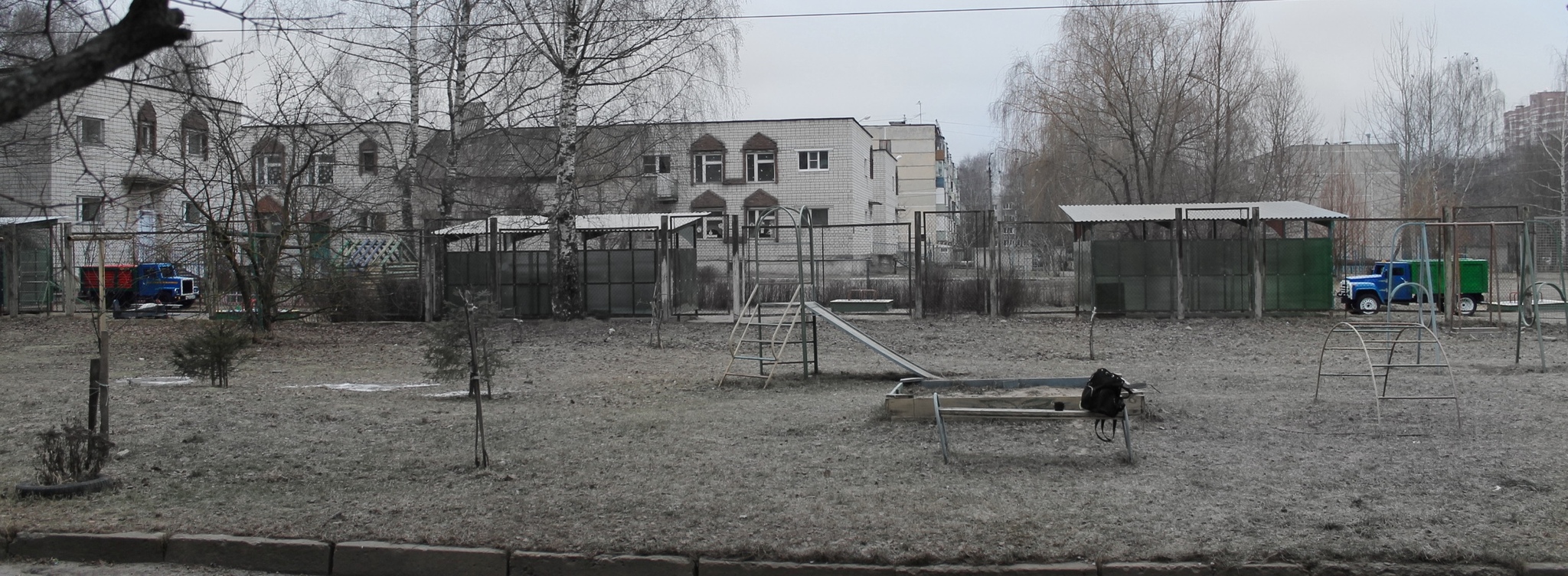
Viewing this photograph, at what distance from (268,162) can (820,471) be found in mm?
18713

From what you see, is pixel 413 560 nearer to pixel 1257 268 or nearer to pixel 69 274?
pixel 1257 268

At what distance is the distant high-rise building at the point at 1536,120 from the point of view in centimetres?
5169

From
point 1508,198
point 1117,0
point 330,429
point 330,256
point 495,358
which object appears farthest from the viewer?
point 1508,198

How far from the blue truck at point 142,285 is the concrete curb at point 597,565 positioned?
21.5 metres

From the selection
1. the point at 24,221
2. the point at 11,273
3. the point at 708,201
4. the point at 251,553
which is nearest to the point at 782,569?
the point at 251,553

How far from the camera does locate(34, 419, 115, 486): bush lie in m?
6.53

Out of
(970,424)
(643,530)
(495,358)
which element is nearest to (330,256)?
(495,358)

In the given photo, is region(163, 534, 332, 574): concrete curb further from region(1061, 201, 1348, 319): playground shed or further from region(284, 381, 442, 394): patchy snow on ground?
region(1061, 201, 1348, 319): playground shed

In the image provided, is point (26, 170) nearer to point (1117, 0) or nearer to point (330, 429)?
point (330, 429)

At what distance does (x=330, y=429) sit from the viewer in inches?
346

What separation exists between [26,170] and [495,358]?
25.0 m

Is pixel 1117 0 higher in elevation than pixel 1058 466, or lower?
higher

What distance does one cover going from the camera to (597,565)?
528cm

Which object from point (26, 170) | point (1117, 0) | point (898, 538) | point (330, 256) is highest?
point (1117, 0)
